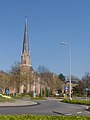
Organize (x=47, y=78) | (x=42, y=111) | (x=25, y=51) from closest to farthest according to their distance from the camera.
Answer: (x=42, y=111), (x=47, y=78), (x=25, y=51)

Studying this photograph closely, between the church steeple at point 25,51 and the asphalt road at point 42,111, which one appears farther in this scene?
the church steeple at point 25,51

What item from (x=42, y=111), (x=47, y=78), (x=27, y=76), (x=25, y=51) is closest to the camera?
(x=42, y=111)

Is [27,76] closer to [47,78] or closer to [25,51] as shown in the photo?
[47,78]

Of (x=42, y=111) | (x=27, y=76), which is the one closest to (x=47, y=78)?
(x=27, y=76)

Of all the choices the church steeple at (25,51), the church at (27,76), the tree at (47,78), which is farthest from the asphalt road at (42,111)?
the church steeple at (25,51)

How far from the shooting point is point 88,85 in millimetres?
118062

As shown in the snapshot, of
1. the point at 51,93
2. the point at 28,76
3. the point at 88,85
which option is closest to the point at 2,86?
the point at 28,76

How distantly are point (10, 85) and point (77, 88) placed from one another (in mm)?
34503

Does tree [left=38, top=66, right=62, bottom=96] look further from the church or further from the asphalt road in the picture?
the asphalt road

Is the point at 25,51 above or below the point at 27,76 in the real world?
above

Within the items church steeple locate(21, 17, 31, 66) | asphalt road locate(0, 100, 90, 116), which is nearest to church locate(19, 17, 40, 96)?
church steeple locate(21, 17, 31, 66)

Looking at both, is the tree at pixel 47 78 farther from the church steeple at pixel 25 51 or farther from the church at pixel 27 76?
the church steeple at pixel 25 51

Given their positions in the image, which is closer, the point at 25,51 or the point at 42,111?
the point at 42,111

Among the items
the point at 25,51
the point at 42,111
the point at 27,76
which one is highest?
the point at 25,51
